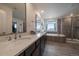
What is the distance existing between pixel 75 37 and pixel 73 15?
1.65 meters

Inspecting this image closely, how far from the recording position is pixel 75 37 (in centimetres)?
723

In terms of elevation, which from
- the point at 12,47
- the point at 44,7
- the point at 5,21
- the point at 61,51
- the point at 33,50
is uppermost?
the point at 44,7

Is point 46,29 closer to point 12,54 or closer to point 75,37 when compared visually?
point 75,37

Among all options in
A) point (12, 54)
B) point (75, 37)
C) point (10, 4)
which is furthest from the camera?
point (75, 37)

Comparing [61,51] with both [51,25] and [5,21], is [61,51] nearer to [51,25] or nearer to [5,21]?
[5,21]

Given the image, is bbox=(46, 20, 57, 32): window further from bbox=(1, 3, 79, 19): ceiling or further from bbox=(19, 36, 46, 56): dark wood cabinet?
bbox=(19, 36, 46, 56): dark wood cabinet

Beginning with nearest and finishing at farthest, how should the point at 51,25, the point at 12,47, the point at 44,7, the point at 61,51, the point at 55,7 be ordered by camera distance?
the point at 12,47, the point at 61,51, the point at 44,7, the point at 55,7, the point at 51,25

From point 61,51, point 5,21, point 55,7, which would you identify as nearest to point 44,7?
point 55,7

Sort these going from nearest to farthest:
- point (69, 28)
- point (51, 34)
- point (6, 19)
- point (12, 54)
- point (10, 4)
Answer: point (12, 54)
point (6, 19)
point (10, 4)
point (69, 28)
point (51, 34)

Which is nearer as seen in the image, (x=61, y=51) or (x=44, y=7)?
(x=61, y=51)

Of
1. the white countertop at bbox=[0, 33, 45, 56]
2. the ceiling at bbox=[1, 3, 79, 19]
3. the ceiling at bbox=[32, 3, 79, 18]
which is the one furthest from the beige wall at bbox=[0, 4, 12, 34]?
the ceiling at bbox=[32, 3, 79, 18]

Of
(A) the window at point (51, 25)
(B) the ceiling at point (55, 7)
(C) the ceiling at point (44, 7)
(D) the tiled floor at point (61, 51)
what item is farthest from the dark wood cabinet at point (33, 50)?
(A) the window at point (51, 25)

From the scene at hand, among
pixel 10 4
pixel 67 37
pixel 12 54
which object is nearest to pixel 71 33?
pixel 67 37

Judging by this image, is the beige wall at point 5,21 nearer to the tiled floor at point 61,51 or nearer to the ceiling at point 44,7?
the ceiling at point 44,7
